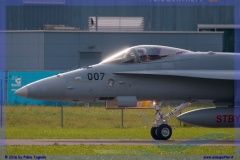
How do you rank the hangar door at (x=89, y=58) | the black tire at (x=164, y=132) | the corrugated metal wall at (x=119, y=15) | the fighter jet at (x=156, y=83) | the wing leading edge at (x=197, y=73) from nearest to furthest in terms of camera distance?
the fighter jet at (x=156, y=83), the wing leading edge at (x=197, y=73), the black tire at (x=164, y=132), the hangar door at (x=89, y=58), the corrugated metal wall at (x=119, y=15)

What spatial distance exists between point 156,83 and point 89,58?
85.6 feet

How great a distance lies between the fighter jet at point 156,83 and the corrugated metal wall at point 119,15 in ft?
90.2

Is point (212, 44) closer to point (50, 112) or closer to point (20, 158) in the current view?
point (50, 112)

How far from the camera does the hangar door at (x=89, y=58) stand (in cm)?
4612

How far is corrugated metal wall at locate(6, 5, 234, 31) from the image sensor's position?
48.7 m

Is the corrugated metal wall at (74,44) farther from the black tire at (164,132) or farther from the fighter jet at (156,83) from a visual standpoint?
the black tire at (164,132)

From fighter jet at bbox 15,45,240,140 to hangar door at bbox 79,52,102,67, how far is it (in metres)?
25.0

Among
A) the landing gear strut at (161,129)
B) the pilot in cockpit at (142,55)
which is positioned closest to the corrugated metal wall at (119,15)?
the pilot in cockpit at (142,55)

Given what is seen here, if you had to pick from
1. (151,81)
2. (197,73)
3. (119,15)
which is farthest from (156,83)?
(119,15)

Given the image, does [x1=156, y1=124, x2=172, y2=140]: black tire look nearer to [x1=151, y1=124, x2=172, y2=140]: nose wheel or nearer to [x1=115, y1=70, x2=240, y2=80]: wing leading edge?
[x1=151, y1=124, x2=172, y2=140]: nose wheel

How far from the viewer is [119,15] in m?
49.3

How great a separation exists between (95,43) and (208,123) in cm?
2649

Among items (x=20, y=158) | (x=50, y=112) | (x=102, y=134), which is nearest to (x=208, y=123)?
(x=102, y=134)

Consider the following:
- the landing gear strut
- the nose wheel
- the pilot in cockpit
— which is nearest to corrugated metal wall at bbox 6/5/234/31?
the pilot in cockpit
